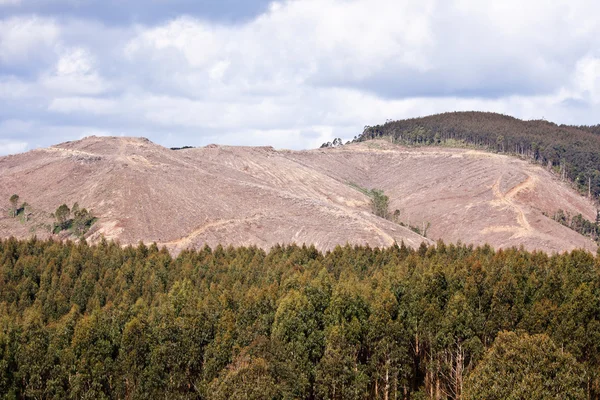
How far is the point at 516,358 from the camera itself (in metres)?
40.8

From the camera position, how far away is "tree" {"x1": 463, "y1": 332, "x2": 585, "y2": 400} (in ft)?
126

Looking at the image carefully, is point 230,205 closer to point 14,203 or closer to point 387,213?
→ point 14,203

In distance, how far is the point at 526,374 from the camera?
39406 millimetres

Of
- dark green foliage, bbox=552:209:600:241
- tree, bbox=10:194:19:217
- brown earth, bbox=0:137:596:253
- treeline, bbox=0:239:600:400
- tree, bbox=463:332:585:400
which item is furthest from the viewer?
dark green foliage, bbox=552:209:600:241

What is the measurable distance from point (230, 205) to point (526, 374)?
112246mm

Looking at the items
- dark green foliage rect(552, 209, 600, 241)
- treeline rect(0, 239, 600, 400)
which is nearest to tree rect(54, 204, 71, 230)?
treeline rect(0, 239, 600, 400)

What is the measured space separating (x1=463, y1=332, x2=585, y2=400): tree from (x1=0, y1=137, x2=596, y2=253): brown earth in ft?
280

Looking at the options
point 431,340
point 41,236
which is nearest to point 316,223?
point 41,236

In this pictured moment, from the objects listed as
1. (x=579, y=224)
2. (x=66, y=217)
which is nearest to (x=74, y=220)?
(x=66, y=217)

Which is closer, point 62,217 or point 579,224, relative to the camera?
point 62,217

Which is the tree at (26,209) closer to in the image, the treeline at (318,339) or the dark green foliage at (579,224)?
the treeline at (318,339)

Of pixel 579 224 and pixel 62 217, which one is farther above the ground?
pixel 579 224

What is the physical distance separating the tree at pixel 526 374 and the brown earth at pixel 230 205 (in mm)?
85368

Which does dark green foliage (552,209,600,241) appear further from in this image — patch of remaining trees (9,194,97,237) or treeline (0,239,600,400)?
patch of remaining trees (9,194,97,237)
